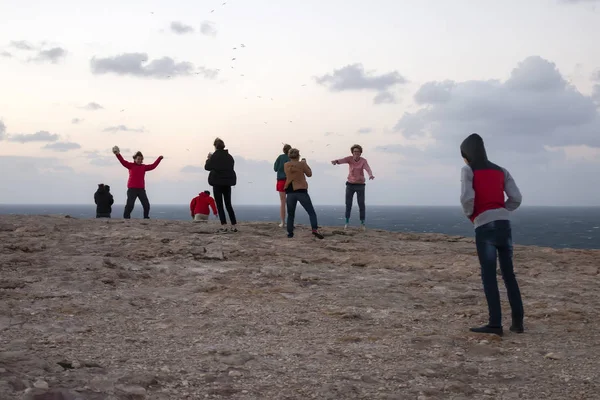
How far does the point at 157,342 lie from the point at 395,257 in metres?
6.20

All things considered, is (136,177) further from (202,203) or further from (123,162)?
(202,203)

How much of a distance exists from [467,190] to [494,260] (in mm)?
903

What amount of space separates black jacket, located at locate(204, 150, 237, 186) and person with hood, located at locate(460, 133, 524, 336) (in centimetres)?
669

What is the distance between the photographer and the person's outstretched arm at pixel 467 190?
5957 mm

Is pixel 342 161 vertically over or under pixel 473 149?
over

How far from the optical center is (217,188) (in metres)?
11.9

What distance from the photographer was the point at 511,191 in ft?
20.4

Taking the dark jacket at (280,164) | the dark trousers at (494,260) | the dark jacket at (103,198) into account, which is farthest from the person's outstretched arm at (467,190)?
the dark jacket at (103,198)

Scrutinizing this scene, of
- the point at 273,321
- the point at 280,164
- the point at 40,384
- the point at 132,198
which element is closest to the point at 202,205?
the point at 132,198

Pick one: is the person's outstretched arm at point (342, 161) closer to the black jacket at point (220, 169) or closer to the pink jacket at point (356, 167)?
the pink jacket at point (356, 167)

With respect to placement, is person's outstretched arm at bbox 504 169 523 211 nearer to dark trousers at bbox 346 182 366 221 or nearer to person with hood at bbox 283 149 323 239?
person with hood at bbox 283 149 323 239

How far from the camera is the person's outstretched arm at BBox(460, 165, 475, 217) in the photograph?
5.96 meters

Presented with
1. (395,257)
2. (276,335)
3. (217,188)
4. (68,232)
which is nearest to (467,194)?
(276,335)

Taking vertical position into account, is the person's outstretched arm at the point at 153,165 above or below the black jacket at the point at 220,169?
above
